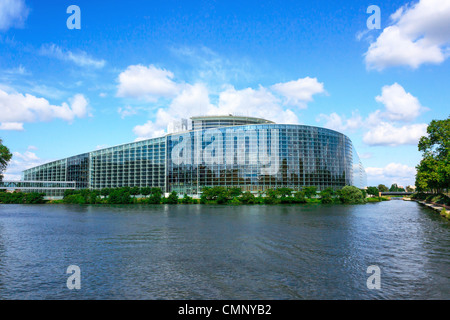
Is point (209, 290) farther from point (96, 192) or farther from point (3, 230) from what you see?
point (96, 192)

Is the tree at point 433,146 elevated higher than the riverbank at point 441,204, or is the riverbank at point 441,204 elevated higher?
the tree at point 433,146

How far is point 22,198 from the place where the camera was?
444 feet

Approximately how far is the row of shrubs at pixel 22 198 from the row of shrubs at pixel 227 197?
1009 centimetres

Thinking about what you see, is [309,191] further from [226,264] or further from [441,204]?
[226,264]

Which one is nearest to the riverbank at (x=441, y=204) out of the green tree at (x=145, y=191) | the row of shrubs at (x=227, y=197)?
the row of shrubs at (x=227, y=197)

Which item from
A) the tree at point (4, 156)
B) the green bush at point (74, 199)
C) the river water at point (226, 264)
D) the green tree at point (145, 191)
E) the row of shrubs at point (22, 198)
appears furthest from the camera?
the row of shrubs at point (22, 198)

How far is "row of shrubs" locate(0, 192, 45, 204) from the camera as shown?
437 ft

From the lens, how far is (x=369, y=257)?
99.2 ft

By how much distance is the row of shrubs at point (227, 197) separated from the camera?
123 metres

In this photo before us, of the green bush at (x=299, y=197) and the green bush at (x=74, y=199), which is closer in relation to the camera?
the green bush at (x=299, y=197)
